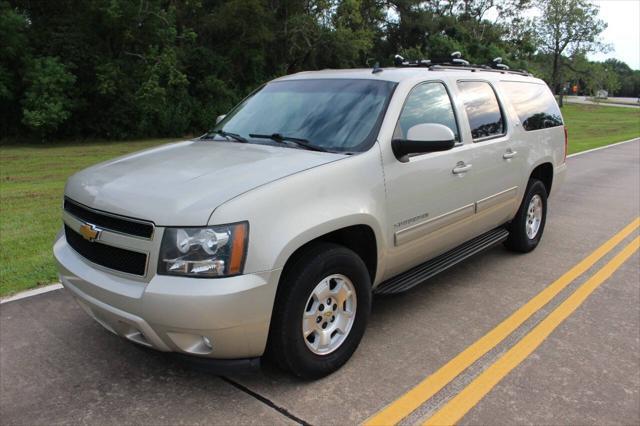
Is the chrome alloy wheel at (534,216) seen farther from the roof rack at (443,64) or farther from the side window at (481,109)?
the roof rack at (443,64)

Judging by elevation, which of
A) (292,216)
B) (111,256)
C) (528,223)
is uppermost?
(292,216)

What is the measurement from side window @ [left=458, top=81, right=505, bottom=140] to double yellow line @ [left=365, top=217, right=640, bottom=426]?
1530mm

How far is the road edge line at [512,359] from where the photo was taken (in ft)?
10.0

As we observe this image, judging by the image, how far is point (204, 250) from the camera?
2.80 meters

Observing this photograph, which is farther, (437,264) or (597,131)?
(597,131)

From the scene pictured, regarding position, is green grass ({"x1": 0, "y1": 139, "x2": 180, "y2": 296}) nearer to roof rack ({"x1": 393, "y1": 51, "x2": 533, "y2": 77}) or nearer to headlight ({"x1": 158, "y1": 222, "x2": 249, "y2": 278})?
headlight ({"x1": 158, "y1": 222, "x2": 249, "y2": 278})

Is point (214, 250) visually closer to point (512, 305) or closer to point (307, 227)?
point (307, 227)

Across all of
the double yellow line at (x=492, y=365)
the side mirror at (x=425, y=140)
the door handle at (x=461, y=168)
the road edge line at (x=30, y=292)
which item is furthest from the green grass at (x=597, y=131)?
the road edge line at (x=30, y=292)

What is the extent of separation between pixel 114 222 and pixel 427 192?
2204mm

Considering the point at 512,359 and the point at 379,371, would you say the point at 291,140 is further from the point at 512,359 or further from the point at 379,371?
the point at 512,359

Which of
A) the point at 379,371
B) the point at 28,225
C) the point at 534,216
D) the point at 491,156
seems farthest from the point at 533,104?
the point at 28,225

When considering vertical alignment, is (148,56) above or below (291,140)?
above

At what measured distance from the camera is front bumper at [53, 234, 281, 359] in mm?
2762

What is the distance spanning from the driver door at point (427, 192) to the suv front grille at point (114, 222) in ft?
5.31
